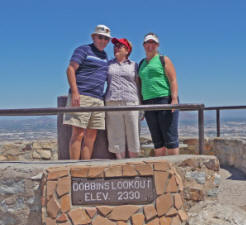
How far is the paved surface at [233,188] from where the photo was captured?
13.2 ft

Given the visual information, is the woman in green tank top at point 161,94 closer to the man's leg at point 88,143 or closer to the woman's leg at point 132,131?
the woman's leg at point 132,131

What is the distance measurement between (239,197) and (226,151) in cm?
185

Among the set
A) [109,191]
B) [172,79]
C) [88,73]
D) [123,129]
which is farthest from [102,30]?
[109,191]

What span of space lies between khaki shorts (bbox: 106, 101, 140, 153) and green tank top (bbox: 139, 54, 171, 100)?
27 centimetres

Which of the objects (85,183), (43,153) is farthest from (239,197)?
(43,153)

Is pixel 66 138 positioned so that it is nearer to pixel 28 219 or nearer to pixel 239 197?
pixel 28 219

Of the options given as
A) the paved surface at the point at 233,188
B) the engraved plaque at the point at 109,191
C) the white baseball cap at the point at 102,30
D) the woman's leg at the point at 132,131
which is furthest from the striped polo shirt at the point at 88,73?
the paved surface at the point at 233,188

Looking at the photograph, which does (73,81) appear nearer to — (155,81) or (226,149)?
(155,81)

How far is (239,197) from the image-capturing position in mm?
4117

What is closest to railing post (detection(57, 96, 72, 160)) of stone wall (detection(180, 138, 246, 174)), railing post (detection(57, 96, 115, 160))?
railing post (detection(57, 96, 115, 160))

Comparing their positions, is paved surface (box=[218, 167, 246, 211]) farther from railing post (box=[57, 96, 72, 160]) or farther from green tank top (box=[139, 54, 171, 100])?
railing post (box=[57, 96, 72, 160])

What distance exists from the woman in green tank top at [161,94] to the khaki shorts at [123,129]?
0.65 ft

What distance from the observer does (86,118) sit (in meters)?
3.36

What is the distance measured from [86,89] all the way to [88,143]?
2.08 feet
